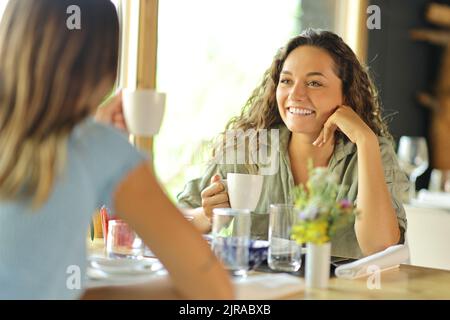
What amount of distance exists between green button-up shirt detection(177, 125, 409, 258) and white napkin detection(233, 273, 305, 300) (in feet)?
2.19

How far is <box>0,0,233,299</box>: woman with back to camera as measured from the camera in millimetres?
1281

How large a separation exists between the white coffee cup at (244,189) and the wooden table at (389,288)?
0.33 m

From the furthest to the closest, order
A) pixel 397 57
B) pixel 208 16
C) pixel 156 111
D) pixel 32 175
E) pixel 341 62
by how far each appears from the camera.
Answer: pixel 397 57 < pixel 208 16 < pixel 341 62 < pixel 156 111 < pixel 32 175

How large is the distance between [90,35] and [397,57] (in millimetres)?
4465

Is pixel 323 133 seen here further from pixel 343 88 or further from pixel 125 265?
pixel 125 265

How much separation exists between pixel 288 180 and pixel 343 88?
16.0 inches

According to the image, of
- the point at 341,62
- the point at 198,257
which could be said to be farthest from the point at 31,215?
the point at 341,62

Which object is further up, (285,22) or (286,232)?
(285,22)

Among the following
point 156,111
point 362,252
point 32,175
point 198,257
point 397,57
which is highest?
point 397,57

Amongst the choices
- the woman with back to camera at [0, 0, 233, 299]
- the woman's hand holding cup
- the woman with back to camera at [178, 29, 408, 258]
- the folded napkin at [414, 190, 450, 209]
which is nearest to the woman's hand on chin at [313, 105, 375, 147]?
the woman with back to camera at [178, 29, 408, 258]

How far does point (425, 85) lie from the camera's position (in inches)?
227

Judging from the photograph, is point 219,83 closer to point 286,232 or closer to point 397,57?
point 397,57

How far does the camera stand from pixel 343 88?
107 inches
